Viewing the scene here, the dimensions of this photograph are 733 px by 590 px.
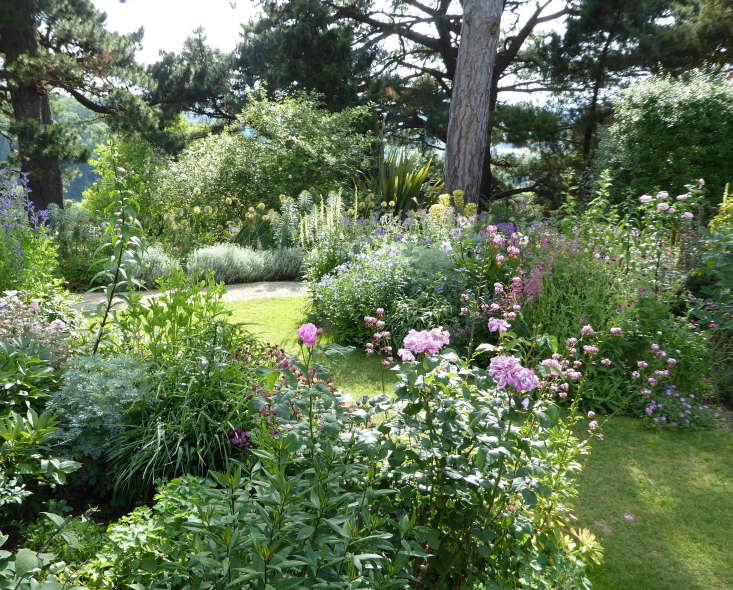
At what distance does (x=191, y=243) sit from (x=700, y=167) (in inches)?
345

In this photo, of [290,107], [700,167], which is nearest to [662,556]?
[700,167]

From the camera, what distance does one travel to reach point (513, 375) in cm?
152

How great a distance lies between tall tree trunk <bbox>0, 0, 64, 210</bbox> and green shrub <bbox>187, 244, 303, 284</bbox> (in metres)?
5.32

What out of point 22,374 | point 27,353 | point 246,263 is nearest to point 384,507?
point 22,374

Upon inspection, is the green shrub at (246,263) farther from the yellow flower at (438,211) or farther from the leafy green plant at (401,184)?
the leafy green plant at (401,184)

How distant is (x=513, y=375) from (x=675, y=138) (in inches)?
337

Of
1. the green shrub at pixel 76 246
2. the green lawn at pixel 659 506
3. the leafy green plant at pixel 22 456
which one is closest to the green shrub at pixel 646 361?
the green lawn at pixel 659 506

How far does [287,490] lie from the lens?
1.41 m

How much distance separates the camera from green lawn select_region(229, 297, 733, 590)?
7.35 ft

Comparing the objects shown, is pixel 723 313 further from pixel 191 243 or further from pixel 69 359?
pixel 191 243

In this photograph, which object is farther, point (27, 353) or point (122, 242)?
point (122, 242)

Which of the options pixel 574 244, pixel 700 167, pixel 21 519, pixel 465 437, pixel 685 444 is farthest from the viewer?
pixel 700 167

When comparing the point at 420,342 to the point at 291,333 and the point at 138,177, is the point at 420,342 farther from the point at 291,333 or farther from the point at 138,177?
the point at 138,177

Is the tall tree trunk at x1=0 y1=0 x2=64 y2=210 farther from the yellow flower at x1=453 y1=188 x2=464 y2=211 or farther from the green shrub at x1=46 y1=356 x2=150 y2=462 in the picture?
the green shrub at x1=46 y1=356 x2=150 y2=462
